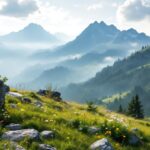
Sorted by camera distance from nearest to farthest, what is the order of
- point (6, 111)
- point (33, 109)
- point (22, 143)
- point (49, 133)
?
1. point (22, 143)
2. point (49, 133)
3. point (6, 111)
4. point (33, 109)

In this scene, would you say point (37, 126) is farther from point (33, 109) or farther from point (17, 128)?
point (33, 109)

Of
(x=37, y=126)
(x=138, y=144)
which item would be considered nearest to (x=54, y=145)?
(x=37, y=126)

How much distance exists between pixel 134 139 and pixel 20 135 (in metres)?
5.21

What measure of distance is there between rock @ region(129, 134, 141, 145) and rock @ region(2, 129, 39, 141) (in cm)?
430

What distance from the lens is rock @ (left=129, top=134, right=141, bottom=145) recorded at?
54.4 ft

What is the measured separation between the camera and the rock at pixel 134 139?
16.6m

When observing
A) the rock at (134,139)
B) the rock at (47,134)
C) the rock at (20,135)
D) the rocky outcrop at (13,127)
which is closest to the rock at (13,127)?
the rocky outcrop at (13,127)

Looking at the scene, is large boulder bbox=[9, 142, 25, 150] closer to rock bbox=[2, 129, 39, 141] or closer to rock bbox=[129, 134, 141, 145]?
rock bbox=[2, 129, 39, 141]

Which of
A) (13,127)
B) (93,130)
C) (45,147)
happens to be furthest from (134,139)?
(13,127)

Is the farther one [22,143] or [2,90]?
[2,90]

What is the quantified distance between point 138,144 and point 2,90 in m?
6.16

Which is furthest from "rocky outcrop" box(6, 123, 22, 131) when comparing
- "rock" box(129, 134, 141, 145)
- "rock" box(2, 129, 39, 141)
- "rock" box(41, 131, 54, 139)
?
"rock" box(129, 134, 141, 145)

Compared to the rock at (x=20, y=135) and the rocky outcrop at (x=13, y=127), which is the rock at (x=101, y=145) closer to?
the rock at (x=20, y=135)

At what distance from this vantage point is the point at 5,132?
14500 millimetres
